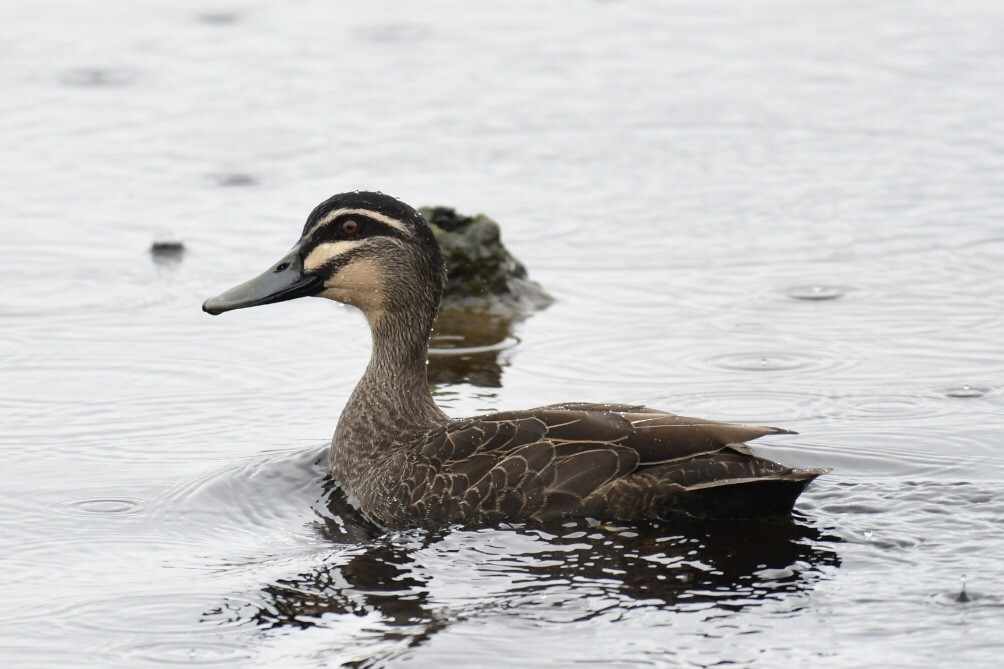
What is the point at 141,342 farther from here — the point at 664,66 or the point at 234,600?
the point at 664,66

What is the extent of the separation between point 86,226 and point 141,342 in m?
2.87

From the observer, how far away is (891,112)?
57.7 ft

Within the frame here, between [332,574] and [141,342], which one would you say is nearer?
[332,574]

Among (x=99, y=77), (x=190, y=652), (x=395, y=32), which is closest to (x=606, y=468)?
(x=190, y=652)

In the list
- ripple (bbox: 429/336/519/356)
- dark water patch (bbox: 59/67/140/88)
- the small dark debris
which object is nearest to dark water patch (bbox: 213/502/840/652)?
ripple (bbox: 429/336/519/356)

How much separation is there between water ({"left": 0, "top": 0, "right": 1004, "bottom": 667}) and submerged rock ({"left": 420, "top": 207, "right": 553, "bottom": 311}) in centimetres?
29

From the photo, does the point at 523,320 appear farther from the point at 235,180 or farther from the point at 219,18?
the point at 219,18

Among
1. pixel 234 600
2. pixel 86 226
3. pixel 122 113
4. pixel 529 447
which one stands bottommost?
pixel 234 600

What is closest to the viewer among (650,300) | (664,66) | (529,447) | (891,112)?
(529,447)

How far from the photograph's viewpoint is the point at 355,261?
9.80 metres

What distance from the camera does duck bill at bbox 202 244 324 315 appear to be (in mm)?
9711

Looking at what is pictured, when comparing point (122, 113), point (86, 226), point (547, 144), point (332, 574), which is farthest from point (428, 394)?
point (122, 113)

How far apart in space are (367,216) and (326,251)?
1.03 feet

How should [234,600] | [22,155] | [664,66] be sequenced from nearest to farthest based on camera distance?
[234,600]
[22,155]
[664,66]
